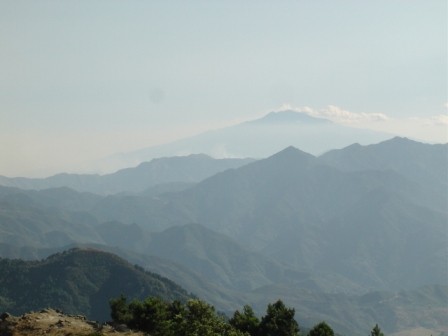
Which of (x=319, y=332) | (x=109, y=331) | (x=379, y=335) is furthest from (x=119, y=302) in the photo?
(x=379, y=335)

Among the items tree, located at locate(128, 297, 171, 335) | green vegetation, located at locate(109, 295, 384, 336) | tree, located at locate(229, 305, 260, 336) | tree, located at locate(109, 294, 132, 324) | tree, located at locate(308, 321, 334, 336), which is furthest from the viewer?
tree, located at locate(229, 305, 260, 336)

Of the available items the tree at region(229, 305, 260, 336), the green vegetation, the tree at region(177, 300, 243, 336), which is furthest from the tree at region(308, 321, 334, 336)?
the tree at region(177, 300, 243, 336)

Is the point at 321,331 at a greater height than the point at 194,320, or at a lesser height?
lesser

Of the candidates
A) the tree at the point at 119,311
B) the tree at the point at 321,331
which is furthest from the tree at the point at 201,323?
the tree at the point at 321,331

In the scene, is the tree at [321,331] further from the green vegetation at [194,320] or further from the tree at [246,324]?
the tree at [246,324]

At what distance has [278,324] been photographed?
121m

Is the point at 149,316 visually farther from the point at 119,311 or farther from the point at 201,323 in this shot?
the point at 119,311

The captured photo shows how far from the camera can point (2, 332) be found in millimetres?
90000

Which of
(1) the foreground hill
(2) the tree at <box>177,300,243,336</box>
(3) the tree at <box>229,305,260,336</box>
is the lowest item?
(3) the tree at <box>229,305,260,336</box>

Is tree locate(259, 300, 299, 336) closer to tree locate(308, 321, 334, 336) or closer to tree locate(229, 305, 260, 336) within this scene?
tree locate(229, 305, 260, 336)

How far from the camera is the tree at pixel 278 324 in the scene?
11956 centimetres

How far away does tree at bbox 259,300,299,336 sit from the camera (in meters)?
120

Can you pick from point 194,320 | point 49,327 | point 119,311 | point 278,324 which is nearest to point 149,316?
point 194,320

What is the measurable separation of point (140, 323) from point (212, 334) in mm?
23706
